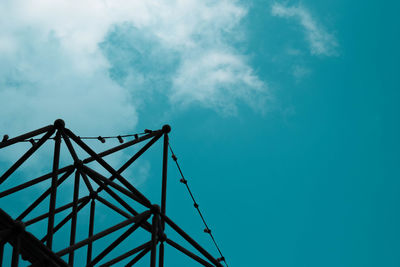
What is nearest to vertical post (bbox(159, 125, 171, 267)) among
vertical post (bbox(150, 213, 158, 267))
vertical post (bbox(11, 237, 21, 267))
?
vertical post (bbox(150, 213, 158, 267))

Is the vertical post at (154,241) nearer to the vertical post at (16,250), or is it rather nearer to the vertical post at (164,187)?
the vertical post at (164,187)

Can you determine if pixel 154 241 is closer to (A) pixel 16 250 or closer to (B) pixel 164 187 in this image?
(B) pixel 164 187

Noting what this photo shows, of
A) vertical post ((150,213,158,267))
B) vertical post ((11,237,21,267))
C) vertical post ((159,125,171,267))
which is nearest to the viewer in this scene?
vertical post ((11,237,21,267))

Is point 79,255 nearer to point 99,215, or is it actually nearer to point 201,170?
point 99,215

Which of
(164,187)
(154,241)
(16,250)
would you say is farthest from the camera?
(164,187)

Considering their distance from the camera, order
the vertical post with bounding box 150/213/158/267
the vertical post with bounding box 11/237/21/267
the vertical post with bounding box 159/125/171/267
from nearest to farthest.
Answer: the vertical post with bounding box 11/237/21/267 → the vertical post with bounding box 150/213/158/267 → the vertical post with bounding box 159/125/171/267

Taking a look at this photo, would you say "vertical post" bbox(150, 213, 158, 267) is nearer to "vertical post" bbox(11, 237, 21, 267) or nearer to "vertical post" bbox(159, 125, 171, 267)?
"vertical post" bbox(159, 125, 171, 267)

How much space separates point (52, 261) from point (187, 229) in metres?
116

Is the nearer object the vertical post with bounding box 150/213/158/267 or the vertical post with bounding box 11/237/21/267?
the vertical post with bounding box 11/237/21/267

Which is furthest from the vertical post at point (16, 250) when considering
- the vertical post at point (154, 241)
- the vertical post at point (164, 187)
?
the vertical post at point (164, 187)

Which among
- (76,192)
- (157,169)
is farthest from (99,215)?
(76,192)

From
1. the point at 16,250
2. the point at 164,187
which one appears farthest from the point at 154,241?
the point at 16,250

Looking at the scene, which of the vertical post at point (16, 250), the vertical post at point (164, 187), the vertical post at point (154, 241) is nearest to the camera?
the vertical post at point (16, 250)

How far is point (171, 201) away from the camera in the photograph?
13688cm
